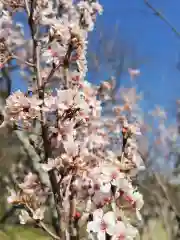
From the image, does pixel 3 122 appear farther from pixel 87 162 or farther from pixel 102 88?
pixel 102 88

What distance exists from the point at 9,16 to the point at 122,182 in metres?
0.73

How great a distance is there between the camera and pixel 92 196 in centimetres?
112

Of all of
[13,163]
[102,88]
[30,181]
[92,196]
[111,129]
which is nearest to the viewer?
[92,196]

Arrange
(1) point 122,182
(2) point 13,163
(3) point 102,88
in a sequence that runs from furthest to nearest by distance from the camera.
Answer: (2) point 13,163
(3) point 102,88
(1) point 122,182

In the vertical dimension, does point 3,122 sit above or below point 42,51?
below

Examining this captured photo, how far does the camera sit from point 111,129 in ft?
10.5

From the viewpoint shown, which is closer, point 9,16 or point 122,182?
point 122,182

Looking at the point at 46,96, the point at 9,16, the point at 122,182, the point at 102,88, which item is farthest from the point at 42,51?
the point at 102,88

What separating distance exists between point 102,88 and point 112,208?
1.58 m

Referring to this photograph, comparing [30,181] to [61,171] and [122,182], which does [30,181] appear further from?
[122,182]

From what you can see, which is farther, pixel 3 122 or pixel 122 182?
pixel 3 122

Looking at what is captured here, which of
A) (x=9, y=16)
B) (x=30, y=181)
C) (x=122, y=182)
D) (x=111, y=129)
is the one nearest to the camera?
(x=122, y=182)

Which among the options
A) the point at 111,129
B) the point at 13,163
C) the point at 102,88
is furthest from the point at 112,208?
the point at 13,163

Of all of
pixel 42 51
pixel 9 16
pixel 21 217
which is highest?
pixel 9 16
